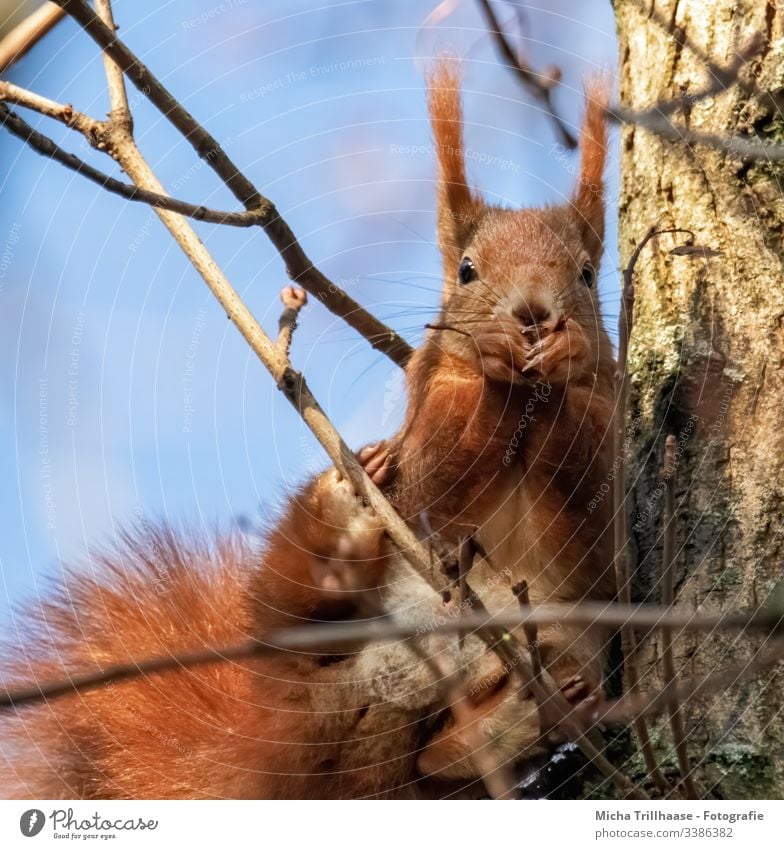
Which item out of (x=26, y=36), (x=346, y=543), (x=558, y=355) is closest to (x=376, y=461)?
(x=346, y=543)

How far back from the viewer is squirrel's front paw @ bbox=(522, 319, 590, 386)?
1125 millimetres

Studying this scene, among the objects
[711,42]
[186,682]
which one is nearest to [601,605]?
[186,682]

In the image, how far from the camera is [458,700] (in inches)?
45.5

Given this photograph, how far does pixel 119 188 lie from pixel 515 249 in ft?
1.70

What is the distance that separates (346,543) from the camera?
46.3 inches

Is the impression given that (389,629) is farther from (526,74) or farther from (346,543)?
(526,74)

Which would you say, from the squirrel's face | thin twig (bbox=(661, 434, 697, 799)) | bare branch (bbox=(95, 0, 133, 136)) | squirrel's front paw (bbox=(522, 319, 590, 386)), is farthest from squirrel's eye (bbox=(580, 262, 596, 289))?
bare branch (bbox=(95, 0, 133, 136))

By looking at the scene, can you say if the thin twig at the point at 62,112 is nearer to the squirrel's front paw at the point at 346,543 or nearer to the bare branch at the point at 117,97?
the bare branch at the point at 117,97

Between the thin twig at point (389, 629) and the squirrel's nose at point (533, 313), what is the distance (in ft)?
1.08

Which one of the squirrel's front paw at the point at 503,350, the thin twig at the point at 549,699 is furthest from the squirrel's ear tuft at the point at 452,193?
the thin twig at the point at 549,699

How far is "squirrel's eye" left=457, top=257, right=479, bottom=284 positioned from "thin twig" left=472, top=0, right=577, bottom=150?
0.61ft

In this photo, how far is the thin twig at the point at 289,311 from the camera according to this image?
3.15ft

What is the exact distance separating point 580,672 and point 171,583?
58cm

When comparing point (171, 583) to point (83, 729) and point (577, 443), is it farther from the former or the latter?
point (577, 443)
